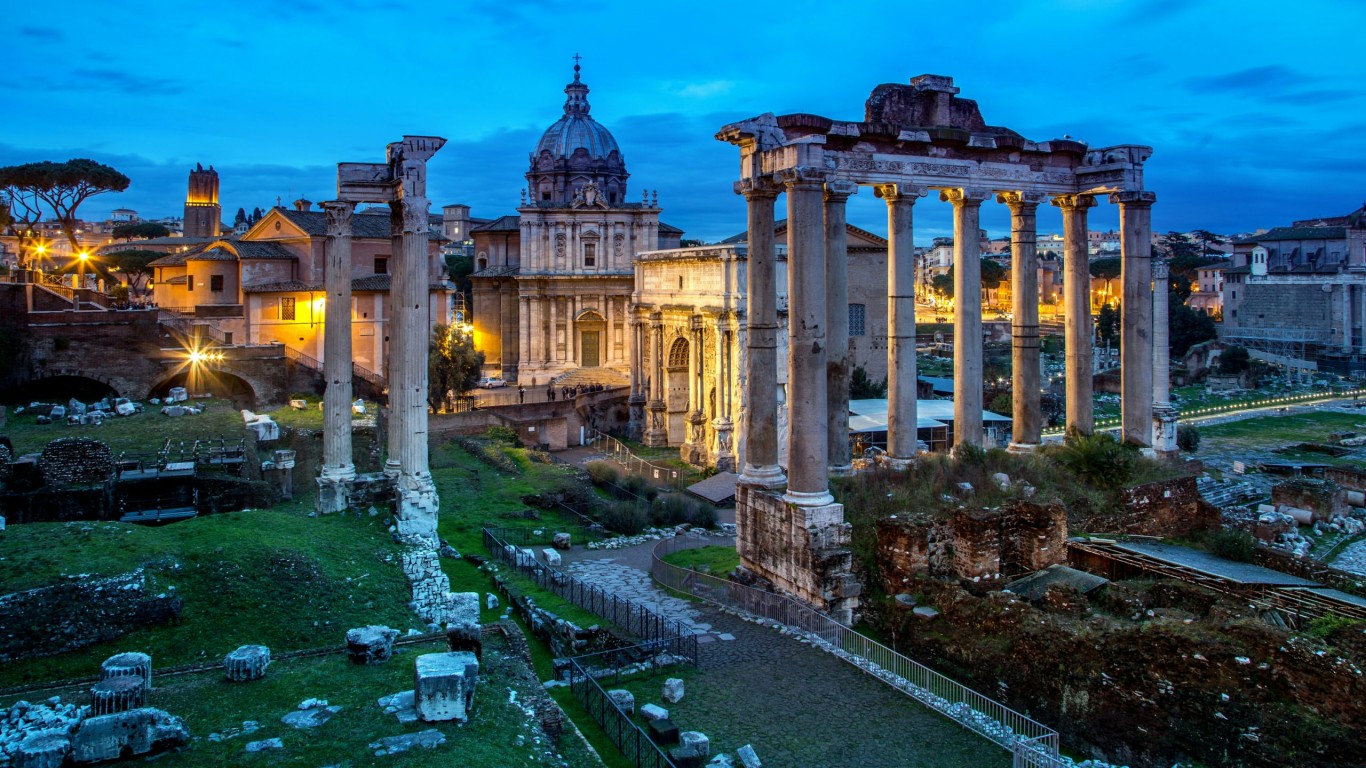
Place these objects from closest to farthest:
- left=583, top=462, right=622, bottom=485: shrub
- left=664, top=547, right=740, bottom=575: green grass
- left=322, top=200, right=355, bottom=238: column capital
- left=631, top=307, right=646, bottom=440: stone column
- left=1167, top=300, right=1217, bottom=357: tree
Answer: left=322, top=200, right=355, bottom=238: column capital → left=664, top=547, right=740, bottom=575: green grass → left=583, top=462, right=622, bottom=485: shrub → left=631, top=307, right=646, bottom=440: stone column → left=1167, top=300, right=1217, bottom=357: tree

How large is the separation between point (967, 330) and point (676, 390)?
22342 millimetres

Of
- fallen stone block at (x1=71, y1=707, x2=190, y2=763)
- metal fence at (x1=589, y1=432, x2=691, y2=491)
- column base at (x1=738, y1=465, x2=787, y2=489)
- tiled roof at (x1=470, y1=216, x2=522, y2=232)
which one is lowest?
metal fence at (x1=589, y1=432, x2=691, y2=491)

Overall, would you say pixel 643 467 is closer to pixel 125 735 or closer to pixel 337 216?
pixel 337 216

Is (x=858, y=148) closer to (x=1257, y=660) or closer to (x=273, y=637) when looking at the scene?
(x=1257, y=660)

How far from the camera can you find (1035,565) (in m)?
15.5

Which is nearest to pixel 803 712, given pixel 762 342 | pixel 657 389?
pixel 762 342

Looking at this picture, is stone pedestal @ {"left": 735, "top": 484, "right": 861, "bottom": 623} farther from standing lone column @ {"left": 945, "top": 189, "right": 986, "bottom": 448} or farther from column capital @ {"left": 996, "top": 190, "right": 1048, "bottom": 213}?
column capital @ {"left": 996, "top": 190, "right": 1048, "bottom": 213}

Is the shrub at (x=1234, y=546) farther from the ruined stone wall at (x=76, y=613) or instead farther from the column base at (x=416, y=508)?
the ruined stone wall at (x=76, y=613)

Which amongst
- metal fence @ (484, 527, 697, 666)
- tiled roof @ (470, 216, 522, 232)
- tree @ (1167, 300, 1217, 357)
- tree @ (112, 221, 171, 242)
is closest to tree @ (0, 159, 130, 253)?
tiled roof @ (470, 216, 522, 232)

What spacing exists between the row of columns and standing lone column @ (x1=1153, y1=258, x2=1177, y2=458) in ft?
3.78

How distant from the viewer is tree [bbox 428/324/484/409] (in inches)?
1597

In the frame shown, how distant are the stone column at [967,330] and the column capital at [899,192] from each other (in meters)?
1.02

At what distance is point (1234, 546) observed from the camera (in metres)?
16.2

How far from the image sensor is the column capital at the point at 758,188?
53.8 ft
